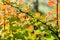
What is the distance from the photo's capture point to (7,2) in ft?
6.21

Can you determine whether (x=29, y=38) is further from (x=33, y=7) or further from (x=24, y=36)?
(x=33, y=7)

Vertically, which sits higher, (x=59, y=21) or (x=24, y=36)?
(x=59, y=21)

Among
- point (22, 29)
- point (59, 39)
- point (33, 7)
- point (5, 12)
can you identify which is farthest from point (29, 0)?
point (59, 39)

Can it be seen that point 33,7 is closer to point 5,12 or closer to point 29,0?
point 29,0

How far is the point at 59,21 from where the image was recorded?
6.57 ft

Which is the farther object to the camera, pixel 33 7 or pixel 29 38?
pixel 33 7

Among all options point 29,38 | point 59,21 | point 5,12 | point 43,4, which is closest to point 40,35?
point 29,38

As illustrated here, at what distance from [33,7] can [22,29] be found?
264cm

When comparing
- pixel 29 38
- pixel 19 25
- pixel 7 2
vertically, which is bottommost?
pixel 29 38

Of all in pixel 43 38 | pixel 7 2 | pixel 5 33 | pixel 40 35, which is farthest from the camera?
pixel 5 33

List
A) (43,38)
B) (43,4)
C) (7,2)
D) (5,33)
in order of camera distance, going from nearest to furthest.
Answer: (7,2) < (43,38) < (5,33) < (43,4)

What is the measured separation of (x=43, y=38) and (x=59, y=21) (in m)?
0.24

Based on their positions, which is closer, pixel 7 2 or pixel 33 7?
pixel 7 2

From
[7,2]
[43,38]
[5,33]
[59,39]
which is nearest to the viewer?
[59,39]
